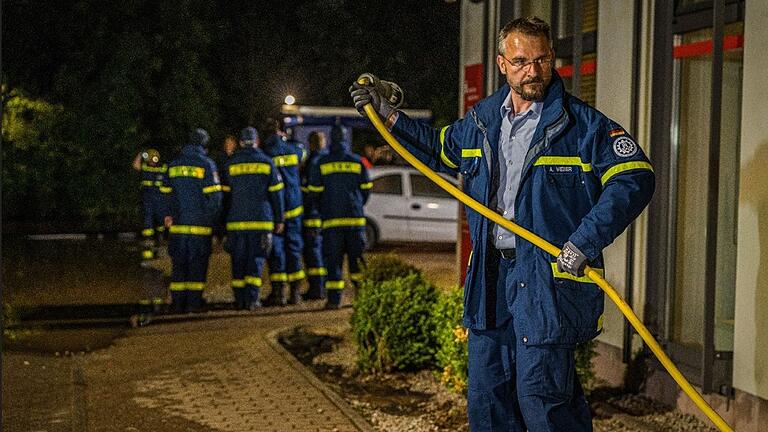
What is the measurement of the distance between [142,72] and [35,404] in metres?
24.9

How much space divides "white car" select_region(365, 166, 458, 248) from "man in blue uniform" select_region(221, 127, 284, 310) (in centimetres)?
755

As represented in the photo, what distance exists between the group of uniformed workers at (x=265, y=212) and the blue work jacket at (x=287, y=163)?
0.01 metres

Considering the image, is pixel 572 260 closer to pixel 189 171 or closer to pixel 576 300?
pixel 576 300

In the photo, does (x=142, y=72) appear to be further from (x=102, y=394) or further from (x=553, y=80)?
(x=553, y=80)

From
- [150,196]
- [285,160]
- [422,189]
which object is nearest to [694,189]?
[285,160]

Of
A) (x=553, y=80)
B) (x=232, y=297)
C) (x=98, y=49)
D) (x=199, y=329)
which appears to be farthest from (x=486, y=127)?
(x=98, y=49)

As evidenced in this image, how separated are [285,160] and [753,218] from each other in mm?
7205

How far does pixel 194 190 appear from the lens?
12.0 meters

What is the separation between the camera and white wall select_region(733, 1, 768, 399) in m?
5.94

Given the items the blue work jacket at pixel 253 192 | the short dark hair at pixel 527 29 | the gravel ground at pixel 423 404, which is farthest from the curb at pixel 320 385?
the short dark hair at pixel 527 29

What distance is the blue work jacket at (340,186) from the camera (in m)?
12.4

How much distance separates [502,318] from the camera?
15.0ft

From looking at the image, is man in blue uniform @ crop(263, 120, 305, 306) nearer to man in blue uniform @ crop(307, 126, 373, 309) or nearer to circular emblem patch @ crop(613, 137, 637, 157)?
man in blue uniform @ crop(307, 126, 373, 309)

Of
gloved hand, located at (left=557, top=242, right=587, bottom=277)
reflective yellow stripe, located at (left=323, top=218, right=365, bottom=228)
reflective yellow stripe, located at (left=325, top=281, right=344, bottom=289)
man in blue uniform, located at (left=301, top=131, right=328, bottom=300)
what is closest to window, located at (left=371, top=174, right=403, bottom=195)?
man in blue uniform, located at (left=301, top=131, right=328, bottom=300)
